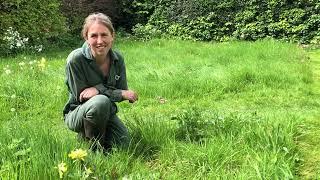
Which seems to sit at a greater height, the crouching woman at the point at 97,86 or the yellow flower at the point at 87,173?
the crouching woman at the point at 97,86

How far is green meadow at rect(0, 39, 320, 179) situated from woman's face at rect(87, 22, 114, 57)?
2.42 ft

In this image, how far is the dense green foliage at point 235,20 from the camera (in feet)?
43.4

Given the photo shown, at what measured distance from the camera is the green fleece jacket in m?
4.07

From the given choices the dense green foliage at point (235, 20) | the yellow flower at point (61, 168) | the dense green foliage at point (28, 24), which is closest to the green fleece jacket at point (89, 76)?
the yellow flower at point (61, 168)

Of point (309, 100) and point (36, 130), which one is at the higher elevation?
point (36, 130)

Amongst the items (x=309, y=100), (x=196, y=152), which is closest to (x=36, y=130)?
(x=196, y=152)

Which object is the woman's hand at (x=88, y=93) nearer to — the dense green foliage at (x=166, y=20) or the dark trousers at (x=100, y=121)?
the dark trousers at (x=100, y=121)

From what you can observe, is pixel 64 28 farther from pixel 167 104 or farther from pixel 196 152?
pixel 196 152

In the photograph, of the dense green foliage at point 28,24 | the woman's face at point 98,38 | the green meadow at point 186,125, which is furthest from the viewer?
the dense green foliage at point 28,24

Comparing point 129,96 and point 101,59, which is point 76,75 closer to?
point 101,59

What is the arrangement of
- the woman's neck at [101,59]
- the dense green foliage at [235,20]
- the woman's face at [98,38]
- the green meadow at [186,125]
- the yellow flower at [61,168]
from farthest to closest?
the dense green foliage at [235,20] → the woman's neck at [101,59] → the woman's face at [98,38] → the green meadow at [186,125] → the yellow flower at [61,168]

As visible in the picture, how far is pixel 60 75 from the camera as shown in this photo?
7.84 meters

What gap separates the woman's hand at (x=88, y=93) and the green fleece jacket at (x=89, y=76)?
54 millimetres

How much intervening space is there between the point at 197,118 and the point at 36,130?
1.52m
